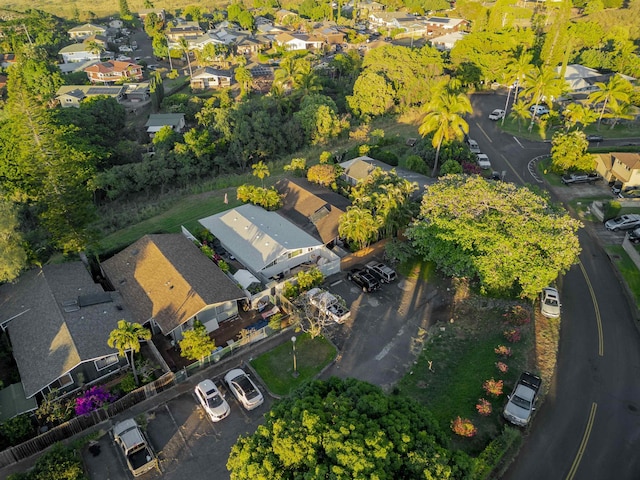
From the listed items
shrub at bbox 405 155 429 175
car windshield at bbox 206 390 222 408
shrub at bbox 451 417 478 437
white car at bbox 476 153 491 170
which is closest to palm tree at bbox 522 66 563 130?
white car at bbox 476 153 491 170

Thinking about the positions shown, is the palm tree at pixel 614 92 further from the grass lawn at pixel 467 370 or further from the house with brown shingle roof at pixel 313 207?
the grass lawn at pixel 467 370

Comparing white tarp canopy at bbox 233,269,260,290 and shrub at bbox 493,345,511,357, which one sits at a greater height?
white tarp canopy at bbox 233,269,260,290

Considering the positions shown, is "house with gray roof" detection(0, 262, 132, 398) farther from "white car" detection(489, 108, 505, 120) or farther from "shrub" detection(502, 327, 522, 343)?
"white car" detection(489, 108, 505, 120)

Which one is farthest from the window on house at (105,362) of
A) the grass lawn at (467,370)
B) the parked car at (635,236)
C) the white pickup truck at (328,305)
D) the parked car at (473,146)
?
the parked car at (473,146)

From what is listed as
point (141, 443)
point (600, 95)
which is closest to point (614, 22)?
point (600, 95)

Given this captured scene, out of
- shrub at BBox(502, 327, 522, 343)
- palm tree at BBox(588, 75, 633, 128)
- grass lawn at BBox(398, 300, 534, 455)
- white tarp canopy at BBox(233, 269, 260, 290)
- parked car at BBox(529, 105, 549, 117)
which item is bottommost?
grass lawn at BBox(398, 300, 534, 455)

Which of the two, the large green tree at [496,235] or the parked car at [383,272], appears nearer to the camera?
the large green tree at [496,235]

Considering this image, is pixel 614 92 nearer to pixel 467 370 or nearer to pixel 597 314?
pixel 597 314
